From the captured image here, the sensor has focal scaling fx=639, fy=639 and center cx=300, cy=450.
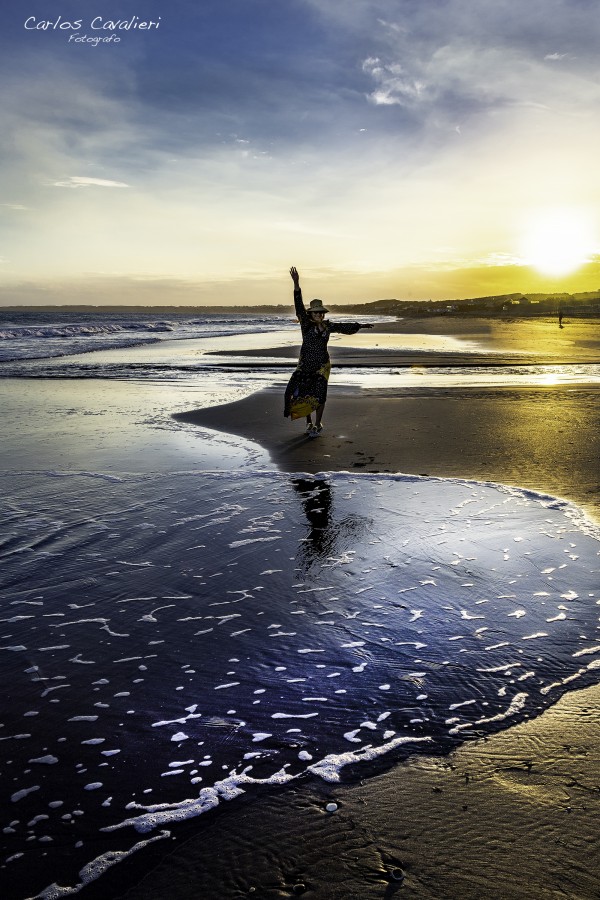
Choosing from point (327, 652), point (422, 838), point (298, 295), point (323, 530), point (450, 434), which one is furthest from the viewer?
point (298, 295)

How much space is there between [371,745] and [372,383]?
1491 centimetres

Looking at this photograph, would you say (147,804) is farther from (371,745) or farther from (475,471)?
(475,471)

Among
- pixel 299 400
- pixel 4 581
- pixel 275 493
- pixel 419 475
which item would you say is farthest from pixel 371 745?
pixel 299 400

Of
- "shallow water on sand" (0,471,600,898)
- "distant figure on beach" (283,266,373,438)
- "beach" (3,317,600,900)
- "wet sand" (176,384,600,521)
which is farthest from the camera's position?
"distant figure on beach" (283,266,373,438)

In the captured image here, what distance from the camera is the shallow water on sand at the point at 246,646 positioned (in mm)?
2660

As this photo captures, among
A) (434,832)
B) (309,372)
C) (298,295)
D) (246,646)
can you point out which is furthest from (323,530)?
(298,295)

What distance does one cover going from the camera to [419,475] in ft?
25.7

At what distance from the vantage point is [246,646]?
3.79 meters

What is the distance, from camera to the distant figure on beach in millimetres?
10711

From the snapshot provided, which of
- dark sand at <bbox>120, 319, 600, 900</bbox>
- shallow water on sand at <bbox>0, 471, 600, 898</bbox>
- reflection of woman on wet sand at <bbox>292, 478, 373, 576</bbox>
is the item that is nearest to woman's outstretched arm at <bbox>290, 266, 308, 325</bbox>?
reflection of woman on wet sand at <bbox>292, 478, 373, 576</bbox>

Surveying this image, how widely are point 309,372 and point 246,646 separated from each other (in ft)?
24.7

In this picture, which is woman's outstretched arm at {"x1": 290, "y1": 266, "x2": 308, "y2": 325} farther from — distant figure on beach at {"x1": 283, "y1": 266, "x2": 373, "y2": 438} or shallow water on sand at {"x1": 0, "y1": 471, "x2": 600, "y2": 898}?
shallow water on sand at {"x1": 0, "y1": 471, "x2": 600, "y2": 898}

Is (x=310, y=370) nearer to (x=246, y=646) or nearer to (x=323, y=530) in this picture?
(x=323, y=530)

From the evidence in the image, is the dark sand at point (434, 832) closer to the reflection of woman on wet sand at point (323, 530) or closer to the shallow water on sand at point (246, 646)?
the shallow water on sand at point (246, 646)
